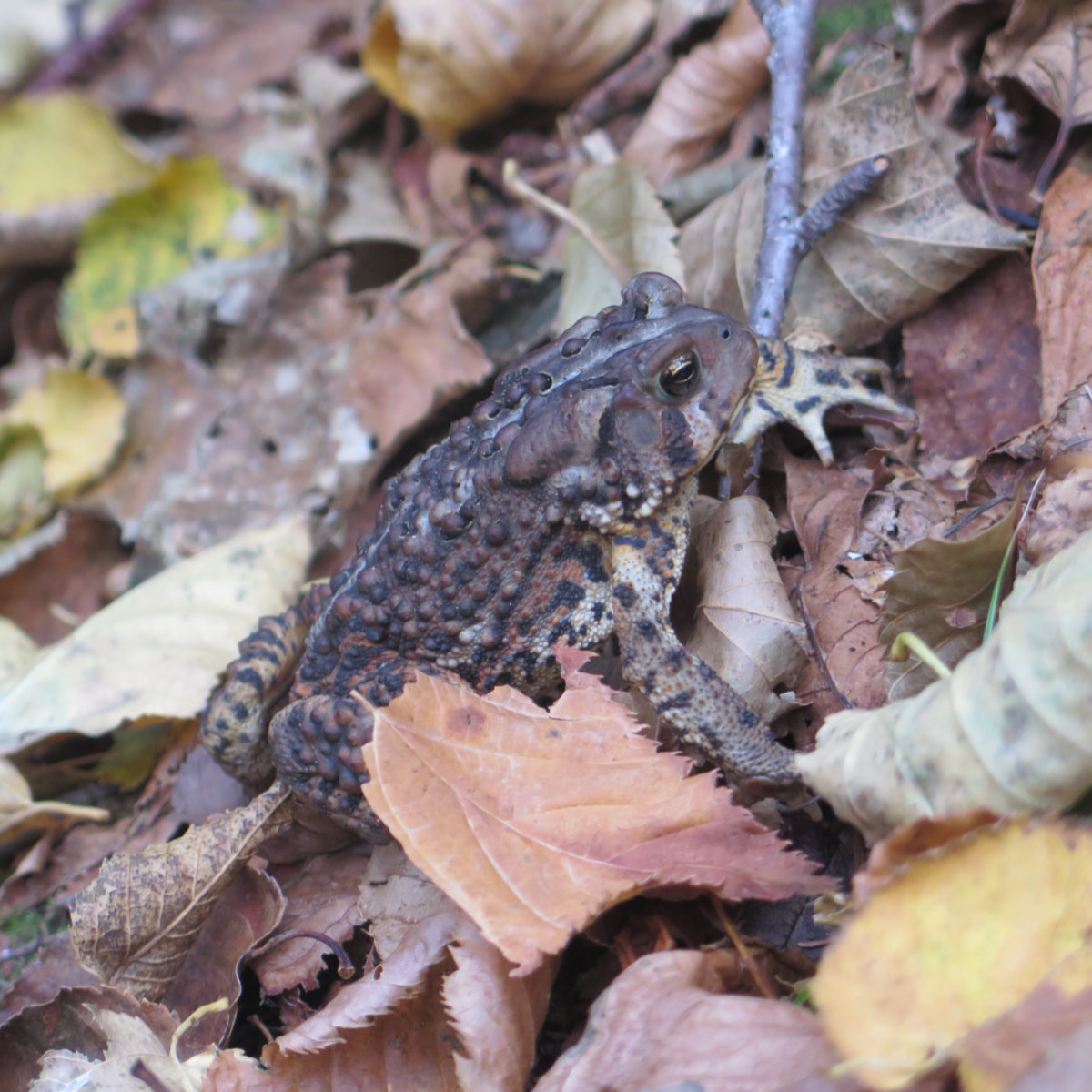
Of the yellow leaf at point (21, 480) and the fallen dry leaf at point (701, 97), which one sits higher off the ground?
the fallen dry leaf at point (701, 97)

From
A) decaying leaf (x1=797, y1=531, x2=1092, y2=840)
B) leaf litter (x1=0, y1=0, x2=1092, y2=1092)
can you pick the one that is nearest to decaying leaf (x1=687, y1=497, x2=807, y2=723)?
leaf litter (x1=0, y1=0, x2=1092, y2=1092)

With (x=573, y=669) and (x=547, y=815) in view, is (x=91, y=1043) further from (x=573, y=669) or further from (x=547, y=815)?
(x=573, y=669)

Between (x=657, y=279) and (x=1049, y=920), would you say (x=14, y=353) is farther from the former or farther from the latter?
(x=1049, y=920)

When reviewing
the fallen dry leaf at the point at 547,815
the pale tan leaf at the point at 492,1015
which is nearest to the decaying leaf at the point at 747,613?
the fallen dry leaf at the point at 547,815

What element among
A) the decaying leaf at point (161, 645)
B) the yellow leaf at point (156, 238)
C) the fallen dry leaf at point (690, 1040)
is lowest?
the fallen dry leaf at point (690, 1040)

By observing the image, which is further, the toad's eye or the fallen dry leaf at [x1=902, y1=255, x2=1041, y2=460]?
the fallen dry leaf at [x1=902, y1=255, x2=1041, y2=460]

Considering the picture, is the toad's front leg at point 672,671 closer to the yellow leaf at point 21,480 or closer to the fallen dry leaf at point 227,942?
the fallen dry leaf at point 227,942

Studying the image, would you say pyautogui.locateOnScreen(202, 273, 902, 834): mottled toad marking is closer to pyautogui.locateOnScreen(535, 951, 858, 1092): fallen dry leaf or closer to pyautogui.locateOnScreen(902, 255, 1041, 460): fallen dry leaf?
pyautogui.locateOnScreen(902, 255, 1041, 460): fallen dry leaf
